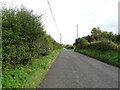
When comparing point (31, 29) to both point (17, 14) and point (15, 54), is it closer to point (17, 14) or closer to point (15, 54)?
point (17, 14)

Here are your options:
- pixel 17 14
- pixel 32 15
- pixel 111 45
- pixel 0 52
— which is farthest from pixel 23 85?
pixel 111 45

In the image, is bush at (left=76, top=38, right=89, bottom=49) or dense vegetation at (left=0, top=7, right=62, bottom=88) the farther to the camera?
bush at (left=76, top=38, right=89, bottom=49)

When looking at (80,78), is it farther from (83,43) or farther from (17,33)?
(83,43)

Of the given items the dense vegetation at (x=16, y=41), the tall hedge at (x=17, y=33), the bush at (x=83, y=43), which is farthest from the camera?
the bush at (x=83, y=43)

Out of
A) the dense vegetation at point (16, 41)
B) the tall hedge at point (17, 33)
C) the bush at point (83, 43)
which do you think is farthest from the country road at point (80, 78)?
the bush at point (83, 43)

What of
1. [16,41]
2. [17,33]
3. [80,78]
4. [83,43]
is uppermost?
[83,43]

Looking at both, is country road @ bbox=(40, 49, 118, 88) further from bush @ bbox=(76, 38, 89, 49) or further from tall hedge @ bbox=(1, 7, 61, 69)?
bush @ bbox=(76, 38, 89, 49)

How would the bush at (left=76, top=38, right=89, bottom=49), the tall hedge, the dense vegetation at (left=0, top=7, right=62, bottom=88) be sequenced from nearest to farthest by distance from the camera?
the dense vegetation at (left=0, top=7, right=62, bottom=88) < the tall hedge < the bush at (left=76, top=38, right=89, bottom=49)

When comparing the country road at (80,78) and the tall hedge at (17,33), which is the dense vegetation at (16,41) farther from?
the country road at (80,78)

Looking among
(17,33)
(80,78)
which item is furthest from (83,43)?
(17,33)

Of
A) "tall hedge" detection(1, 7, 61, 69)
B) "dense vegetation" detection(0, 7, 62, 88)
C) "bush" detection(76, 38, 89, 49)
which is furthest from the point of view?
"bush" detection(76, 38, 89, 49)

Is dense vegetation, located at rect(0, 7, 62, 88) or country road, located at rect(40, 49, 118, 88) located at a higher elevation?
dense vegetation, located at rect(0, 7, 62, 88)

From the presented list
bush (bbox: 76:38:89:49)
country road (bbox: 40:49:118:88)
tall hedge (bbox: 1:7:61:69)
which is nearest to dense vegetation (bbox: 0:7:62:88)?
tall hedge (bbox: 1:7:61:69)

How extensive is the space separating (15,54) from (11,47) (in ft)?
2.41
